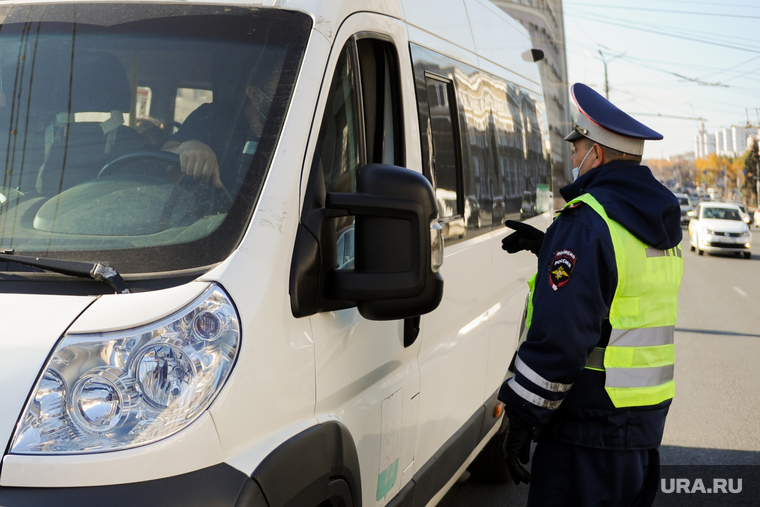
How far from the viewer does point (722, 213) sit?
2523 centimetres

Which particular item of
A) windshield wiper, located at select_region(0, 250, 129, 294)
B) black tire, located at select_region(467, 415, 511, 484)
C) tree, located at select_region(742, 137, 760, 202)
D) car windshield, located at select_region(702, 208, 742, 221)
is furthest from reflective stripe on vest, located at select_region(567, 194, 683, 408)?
tree, located at select_region(742, 137, 760, 202)

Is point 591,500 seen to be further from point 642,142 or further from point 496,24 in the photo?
point 496,24

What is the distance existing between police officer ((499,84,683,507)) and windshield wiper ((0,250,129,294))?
4.42 feet

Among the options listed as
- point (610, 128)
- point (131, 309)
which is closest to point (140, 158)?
point (131, 309)

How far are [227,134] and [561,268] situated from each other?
1.13 metres

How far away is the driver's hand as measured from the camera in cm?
208

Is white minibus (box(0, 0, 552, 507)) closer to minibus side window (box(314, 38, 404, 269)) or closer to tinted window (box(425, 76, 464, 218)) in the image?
minibus side window (box(314, 38, 404, 269))

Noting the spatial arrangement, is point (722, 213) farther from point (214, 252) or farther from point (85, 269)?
point (85, 269)

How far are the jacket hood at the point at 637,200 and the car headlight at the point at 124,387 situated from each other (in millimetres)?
1467

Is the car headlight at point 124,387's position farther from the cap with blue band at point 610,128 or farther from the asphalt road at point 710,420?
the asphalt road at point 710,420

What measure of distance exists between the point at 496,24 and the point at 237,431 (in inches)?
138

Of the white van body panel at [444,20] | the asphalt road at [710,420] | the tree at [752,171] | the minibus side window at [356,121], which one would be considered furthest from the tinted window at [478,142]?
the tree at [752,171]

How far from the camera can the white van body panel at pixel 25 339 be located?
5.31 ft

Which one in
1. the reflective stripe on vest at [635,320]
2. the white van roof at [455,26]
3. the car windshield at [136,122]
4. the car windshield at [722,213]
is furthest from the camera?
the car windshield at [722,213]
